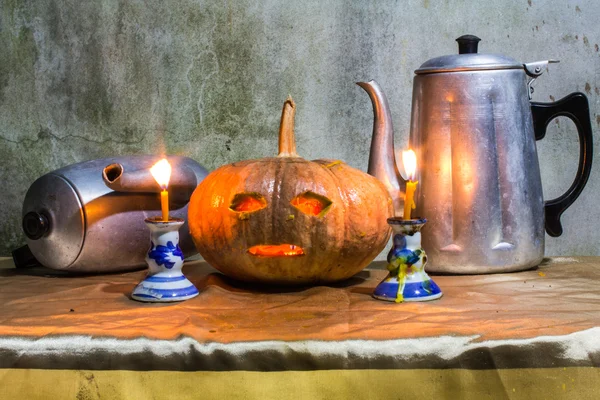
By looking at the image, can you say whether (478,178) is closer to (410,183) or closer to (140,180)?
(410,183)

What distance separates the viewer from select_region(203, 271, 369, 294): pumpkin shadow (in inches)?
48.6

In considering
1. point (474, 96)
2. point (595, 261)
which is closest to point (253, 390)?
point (474, 96)

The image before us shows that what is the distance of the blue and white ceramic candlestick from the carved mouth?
0.42 feet

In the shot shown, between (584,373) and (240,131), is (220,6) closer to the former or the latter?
(240,131)

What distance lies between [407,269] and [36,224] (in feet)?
2.39

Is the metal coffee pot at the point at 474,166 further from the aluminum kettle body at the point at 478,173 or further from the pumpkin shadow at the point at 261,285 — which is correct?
the pumpkin shadow at the point at 261,285

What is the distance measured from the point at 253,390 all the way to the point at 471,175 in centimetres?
68

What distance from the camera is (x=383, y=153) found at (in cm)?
138

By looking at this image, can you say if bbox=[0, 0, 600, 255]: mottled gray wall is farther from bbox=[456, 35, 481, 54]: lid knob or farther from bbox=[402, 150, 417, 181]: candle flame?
bbox=[402, 150, 417, 181]: candle flame

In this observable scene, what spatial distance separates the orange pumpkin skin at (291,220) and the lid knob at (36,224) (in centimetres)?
31

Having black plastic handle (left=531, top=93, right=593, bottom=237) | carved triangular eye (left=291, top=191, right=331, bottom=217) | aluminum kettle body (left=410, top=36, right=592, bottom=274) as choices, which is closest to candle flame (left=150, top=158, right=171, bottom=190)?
carved triangular eye (left=291, top=191, right=331, bottom=217)

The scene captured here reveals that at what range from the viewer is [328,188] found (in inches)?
46.9

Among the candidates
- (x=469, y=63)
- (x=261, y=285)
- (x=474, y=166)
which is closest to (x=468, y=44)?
(x=469, y=63)

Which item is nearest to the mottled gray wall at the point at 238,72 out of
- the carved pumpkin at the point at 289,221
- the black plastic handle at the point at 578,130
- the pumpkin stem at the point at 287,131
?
the black plastic handle at the point at 578,130
